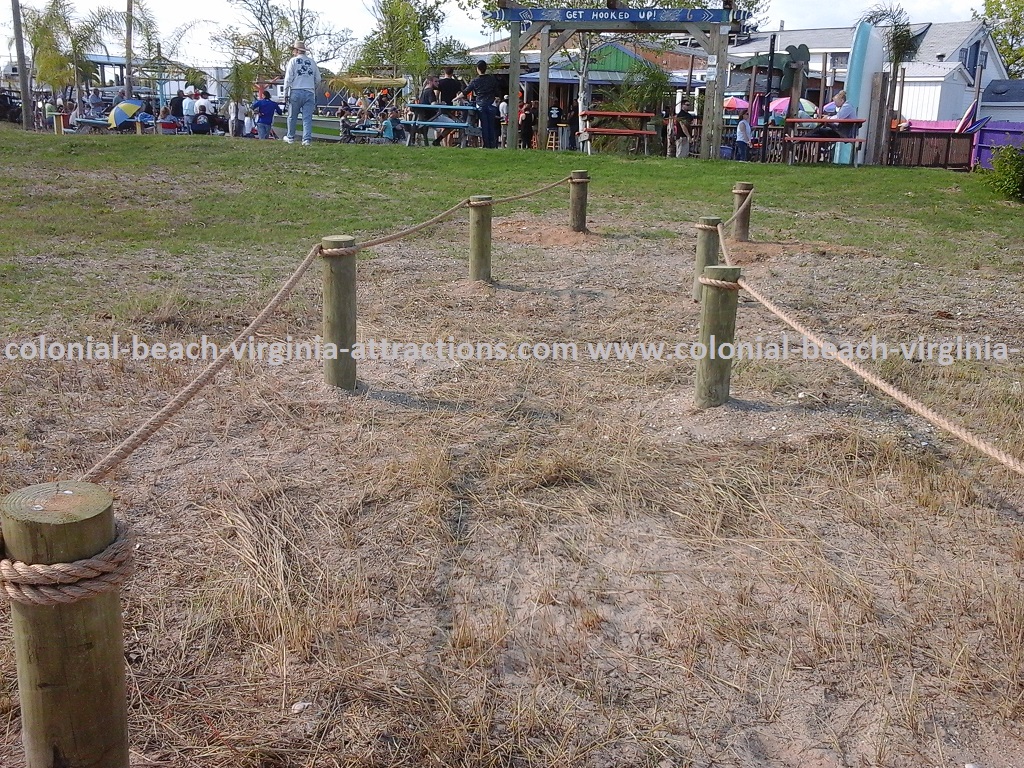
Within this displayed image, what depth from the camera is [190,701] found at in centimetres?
→ 264

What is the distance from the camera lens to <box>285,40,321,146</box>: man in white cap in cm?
1547

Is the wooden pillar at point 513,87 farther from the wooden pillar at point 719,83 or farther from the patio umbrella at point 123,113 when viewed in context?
the patio umbrella at point 123,113

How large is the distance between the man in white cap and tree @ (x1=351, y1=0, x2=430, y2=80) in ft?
44.2

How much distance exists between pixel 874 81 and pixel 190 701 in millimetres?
20262

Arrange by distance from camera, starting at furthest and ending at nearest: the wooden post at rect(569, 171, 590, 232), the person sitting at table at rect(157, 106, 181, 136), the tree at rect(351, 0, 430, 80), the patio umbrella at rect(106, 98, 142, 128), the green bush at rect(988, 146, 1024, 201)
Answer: the tree at rect(351, 0, 430, 80), the person sitting at table at rect(157, 106, 181, 136), the patio umbrella at rect(106, 98, 142, 128), the green bush at rect(988, 146, 1024, 201), the wooden post at rect(569, 171, 590, 232)

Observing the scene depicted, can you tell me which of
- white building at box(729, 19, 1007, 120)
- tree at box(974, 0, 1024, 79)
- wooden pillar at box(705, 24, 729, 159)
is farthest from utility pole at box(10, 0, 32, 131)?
tree at box(974, 0, 1024, 79)

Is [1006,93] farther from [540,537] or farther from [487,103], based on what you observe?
[540,537]

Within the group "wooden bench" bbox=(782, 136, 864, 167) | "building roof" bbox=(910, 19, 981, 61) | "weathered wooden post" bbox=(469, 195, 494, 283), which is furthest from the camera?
"building roof" bbox=(910, 19, 981, 61)

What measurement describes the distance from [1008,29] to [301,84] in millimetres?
35028

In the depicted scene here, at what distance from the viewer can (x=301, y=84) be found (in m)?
15.6

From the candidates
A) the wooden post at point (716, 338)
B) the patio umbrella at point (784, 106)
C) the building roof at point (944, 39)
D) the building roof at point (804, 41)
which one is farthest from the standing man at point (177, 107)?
the building roof at point (944, 39)

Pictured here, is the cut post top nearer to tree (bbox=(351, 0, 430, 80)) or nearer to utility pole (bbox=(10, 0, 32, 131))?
utility pole (bbox=(10, 0, 32, 131))

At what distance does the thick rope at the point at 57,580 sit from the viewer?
1.79 metres

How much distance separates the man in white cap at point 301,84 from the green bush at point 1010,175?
10486 mm
